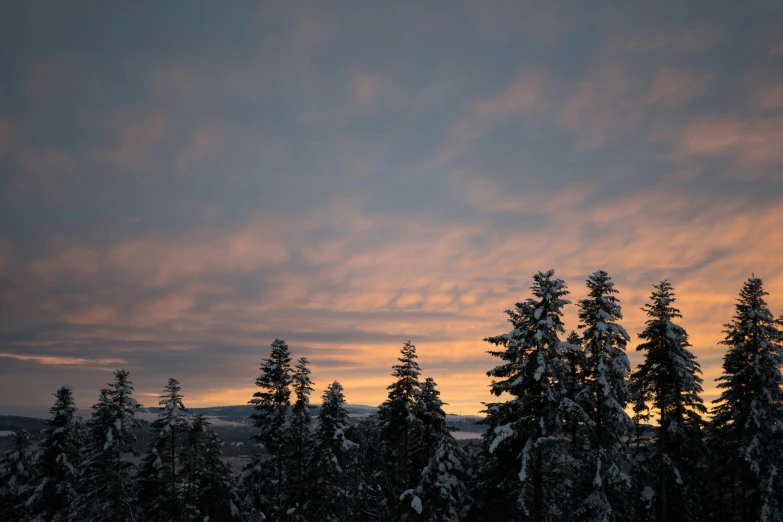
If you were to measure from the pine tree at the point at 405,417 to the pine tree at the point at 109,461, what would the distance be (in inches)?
751

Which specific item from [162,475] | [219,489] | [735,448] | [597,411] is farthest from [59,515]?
[735,448]

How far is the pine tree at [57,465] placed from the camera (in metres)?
39.6

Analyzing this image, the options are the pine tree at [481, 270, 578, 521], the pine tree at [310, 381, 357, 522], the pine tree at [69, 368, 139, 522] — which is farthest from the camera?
the pine tree at [310, 381, 357, 522]

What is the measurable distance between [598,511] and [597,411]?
191 inches

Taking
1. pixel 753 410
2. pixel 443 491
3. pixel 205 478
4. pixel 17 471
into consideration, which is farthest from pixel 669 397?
pixel 17 471

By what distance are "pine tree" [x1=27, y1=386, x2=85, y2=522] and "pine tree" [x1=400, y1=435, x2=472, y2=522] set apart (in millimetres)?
27933

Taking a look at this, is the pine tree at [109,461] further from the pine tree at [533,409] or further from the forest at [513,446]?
the pine tree at [533,409]

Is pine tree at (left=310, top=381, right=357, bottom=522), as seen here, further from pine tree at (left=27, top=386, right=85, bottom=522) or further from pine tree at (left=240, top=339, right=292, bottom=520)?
pine tree at (left=27, top=386, right=85, bottom=522)

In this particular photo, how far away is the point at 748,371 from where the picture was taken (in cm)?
3086

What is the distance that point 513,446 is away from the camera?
24.8 meters

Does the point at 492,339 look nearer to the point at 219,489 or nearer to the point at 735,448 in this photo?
the point at 735,448

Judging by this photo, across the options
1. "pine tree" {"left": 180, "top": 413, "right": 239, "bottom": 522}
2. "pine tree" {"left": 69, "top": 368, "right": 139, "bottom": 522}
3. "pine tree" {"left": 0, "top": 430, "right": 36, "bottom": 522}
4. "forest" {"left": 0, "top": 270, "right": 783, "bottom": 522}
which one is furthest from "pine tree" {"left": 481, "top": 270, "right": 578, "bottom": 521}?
"pine tree" {"left": 0, "top": 430, "right": 36, "bottom": 522}

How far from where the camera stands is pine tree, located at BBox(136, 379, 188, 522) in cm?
3888

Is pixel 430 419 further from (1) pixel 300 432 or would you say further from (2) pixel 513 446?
(2) pixel 513 446
